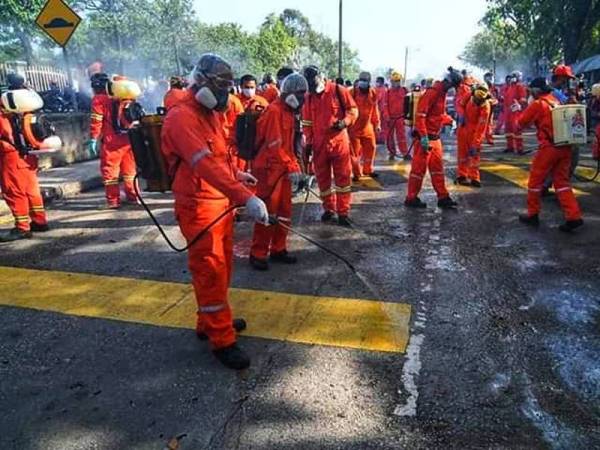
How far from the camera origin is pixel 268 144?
4.91m

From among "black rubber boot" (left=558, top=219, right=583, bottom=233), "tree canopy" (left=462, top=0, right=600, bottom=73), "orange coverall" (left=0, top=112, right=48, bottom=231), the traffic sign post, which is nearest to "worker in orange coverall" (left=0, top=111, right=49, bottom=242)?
"orange coverall" (left=0, top=112, right=48, bottom=231)

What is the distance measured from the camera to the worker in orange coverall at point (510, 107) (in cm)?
1202

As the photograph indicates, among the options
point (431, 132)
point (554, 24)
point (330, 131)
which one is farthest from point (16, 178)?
point (554, 24)

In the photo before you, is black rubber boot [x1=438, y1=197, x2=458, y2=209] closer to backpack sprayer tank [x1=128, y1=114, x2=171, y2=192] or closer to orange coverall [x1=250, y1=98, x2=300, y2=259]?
orange coverall [x1=250, y1=98, x2=300, y2=259]

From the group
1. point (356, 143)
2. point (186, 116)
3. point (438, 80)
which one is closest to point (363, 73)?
point (356, 143)

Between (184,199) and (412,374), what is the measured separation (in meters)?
1.77

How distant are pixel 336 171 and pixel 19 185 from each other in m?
3.76

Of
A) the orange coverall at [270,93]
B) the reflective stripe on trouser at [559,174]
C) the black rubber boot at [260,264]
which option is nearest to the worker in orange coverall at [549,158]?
the reflective stripe on trouser at [559,174]

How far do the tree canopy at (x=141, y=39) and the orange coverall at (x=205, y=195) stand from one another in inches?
1007

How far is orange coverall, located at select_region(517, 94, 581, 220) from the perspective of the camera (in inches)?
234

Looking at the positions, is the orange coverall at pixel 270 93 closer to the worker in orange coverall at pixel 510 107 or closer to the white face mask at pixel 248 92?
the white face mask at pixel 248 92

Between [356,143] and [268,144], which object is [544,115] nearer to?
[268,144]

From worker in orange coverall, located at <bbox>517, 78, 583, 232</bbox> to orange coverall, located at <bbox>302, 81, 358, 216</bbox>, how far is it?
212 cm

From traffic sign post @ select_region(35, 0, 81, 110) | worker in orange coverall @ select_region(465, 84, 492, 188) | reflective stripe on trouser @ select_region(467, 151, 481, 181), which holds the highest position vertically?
traffic sign post @ select_region(35, 0, 81, 110)
